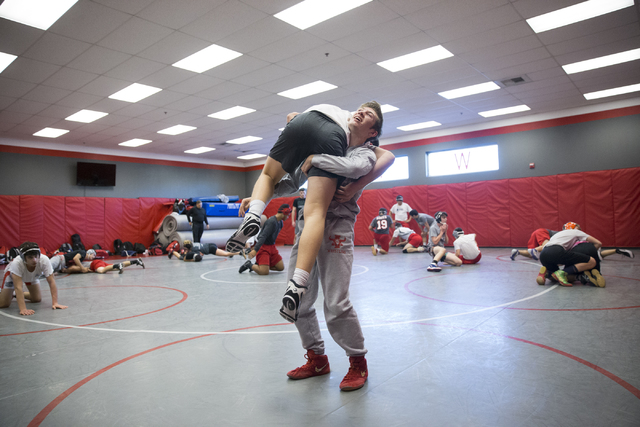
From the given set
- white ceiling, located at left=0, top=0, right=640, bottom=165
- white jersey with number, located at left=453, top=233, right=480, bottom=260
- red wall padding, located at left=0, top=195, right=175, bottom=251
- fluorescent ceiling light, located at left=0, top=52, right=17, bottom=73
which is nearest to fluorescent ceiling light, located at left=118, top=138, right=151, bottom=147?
white ceiling, located at left=0, top=0, right=640, bottom=165

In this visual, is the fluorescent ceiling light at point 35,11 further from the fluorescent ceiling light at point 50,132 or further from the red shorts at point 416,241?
the red shorts at point 416,241

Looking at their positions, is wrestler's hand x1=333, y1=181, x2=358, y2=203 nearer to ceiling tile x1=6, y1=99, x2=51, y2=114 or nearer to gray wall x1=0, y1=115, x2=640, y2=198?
ceiling tile x1=6, y1=99, x2=51, y2=114

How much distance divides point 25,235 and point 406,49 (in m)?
13.8

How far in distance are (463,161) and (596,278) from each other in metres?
9.41

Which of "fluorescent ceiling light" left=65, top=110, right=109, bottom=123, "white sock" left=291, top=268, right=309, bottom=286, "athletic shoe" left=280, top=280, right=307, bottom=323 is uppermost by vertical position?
"fluorescent ceiling light" left=65, top=110, right=109, bottom=123

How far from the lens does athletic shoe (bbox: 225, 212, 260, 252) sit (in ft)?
7.03

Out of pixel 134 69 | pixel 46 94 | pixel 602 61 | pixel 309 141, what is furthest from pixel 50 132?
pixel 602 61

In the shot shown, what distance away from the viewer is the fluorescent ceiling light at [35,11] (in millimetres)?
5570

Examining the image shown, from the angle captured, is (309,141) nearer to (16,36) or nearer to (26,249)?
(26,249)

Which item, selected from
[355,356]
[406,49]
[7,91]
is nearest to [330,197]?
[355,356]

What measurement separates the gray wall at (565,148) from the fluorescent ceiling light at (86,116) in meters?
11.8

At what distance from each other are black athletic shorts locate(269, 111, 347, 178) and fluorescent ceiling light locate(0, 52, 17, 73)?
25.9ft

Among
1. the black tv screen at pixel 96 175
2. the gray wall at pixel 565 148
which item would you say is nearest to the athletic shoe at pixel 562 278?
the gray wall at pixel 565 148

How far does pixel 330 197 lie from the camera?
82.6 inches
